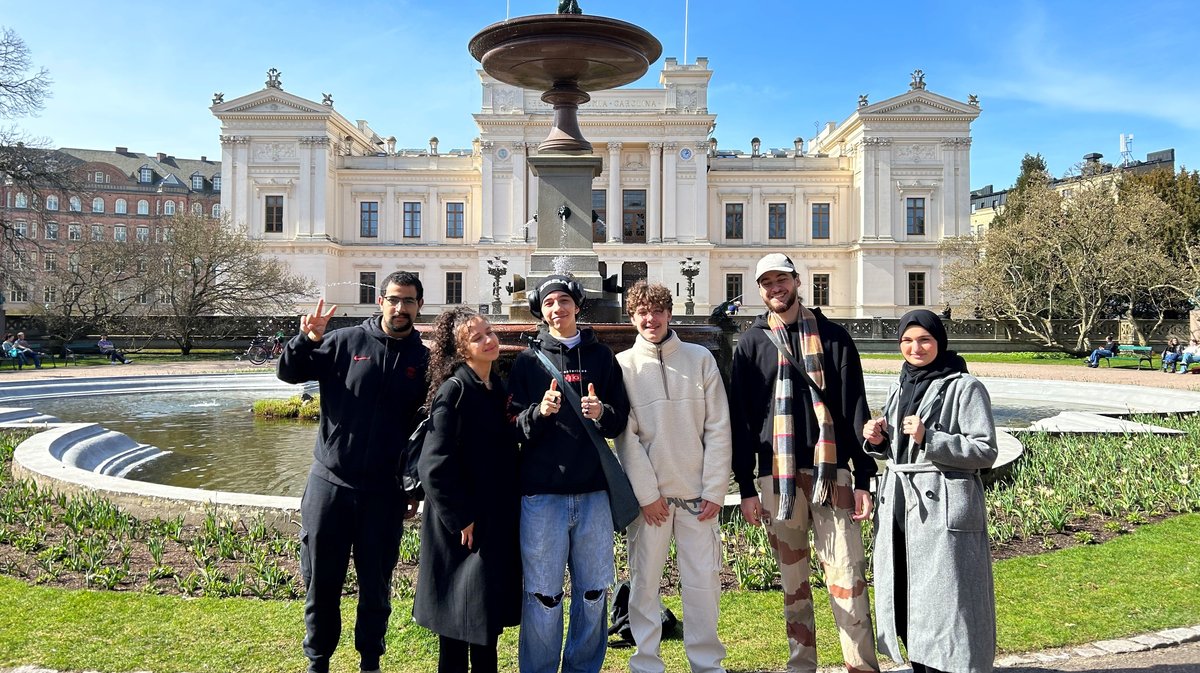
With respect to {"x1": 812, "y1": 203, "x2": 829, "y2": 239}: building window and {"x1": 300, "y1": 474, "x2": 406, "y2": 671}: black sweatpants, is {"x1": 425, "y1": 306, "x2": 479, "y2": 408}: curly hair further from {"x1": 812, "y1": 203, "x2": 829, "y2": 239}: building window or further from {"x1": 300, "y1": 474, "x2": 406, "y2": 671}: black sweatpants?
{"x1": 812, "y1": 203, "x2": 829, "y2": 239}: building window

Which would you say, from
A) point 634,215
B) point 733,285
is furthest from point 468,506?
point 733,285

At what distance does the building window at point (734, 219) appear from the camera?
56.0 meters

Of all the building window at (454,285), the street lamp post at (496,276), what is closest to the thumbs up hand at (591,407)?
the street lamp post at (496,276)

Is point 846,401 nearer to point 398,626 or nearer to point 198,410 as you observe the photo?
point 398,626

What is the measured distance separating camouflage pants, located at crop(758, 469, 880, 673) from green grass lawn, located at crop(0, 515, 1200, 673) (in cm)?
31

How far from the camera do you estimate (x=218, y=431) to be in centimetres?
1148

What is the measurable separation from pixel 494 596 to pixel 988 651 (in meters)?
2.19

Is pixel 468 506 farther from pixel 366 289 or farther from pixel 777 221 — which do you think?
pixel 777 221

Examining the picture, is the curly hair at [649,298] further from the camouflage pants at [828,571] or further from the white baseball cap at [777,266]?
the camouflage pants at [828,571]

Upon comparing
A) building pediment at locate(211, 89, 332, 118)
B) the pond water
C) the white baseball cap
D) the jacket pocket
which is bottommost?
the pond water

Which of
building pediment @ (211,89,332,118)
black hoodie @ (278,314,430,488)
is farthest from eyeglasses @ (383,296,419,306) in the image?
building pediment @ (211,89,332,118)

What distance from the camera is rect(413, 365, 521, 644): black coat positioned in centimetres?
332

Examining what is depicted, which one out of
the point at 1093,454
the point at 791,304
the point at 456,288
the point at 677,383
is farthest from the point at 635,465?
the point at 456,288

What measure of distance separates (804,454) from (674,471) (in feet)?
2.17
